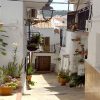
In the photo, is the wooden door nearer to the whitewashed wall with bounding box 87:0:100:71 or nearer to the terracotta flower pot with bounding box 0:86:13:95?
the terracotta flower pot with bounding box 0:86:13:95

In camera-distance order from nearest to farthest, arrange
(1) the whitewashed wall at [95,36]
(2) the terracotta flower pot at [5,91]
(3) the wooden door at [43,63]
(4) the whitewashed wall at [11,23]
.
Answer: (1) the whitewashed wall at [95,36]
(2) the terracotta flower pot at [5,91]
(4) the whitewashed wall at [11,23]
(3) the wooden door at [43,63]

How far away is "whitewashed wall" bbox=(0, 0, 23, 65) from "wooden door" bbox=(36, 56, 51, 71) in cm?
1875

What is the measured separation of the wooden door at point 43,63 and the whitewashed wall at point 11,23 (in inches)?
738

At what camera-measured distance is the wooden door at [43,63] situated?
31.1 meters

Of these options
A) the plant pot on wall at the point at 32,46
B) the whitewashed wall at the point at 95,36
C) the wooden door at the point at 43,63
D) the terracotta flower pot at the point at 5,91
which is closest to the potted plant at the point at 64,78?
the plant pot on wall at the point at 32,46

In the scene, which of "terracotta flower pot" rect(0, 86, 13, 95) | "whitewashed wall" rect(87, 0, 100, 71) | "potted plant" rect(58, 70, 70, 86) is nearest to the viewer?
"whitewashed wall" rect(87, 0, 100, 71)

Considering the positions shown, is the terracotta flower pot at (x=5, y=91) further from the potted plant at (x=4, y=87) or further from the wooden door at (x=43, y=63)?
the wooden door at (x=43, y=63)

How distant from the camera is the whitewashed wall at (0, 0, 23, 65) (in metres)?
12.1

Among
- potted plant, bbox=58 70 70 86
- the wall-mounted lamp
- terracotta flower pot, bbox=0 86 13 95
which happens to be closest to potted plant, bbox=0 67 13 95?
terracotta flower pot, bbox=0 86 13 95

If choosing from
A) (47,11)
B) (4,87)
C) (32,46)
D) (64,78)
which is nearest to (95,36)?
(4,87)

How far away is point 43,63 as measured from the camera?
31.2 metres

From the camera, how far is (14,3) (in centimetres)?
1217

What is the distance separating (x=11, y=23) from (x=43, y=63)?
754 inches

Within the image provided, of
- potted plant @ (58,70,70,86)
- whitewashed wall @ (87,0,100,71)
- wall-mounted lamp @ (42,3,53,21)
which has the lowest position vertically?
potted plant @ (58,70,70,86)
